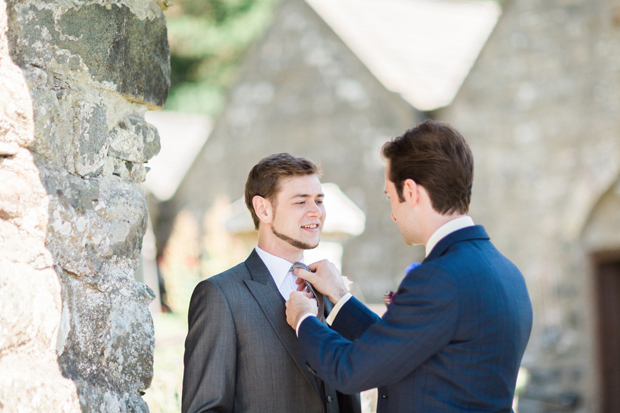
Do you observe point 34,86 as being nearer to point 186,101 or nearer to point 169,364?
point 169,364

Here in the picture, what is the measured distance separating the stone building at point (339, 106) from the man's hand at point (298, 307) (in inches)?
212

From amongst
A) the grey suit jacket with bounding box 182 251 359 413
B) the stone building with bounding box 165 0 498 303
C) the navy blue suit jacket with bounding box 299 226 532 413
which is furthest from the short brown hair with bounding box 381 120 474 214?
the stone building with bounding box 165 0 498 303

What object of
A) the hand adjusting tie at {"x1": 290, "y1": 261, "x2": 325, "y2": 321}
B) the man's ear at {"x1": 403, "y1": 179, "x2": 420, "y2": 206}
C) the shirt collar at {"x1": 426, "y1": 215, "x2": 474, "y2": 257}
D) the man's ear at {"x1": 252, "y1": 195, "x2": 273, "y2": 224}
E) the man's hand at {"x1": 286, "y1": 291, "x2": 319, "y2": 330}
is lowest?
the man's hand at {"x1": 286, "y1": 291, "x2": 319, "y2": 330}

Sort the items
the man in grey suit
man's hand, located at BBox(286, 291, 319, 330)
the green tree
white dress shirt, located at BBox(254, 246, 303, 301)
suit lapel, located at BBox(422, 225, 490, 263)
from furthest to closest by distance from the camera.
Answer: the green tree, white dress shirt, located at BBox(254, 246, 303, 301), the man in grey suit, man's hand, located at BBox(286, 291, 319, 330), suit lapel, located at BBox(422, 225, 490, 263)

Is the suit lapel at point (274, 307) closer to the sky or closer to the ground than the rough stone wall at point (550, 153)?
closer to the ground

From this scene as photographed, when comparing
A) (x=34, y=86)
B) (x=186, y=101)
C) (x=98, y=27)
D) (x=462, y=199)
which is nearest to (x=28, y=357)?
(x=34, y=86)

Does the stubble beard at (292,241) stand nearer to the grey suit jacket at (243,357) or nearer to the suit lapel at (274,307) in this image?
the suit lapel at (274,307)

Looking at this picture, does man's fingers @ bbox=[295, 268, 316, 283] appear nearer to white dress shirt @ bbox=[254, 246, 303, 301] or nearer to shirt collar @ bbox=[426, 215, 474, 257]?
white dress shirt @ bbox=[254, 246, 303, 301]

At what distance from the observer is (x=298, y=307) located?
2025 mm

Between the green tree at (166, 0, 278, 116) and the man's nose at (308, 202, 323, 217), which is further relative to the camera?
the green tree at (166, 0, 278, 116)

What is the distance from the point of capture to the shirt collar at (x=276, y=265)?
245 cm

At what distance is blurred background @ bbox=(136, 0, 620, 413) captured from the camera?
7.39 meters

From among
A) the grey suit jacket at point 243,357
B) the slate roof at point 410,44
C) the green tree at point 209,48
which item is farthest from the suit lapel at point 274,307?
the green tree at point 209,48

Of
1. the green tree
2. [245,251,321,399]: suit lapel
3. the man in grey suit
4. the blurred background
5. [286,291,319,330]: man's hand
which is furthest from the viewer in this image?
the green tree
